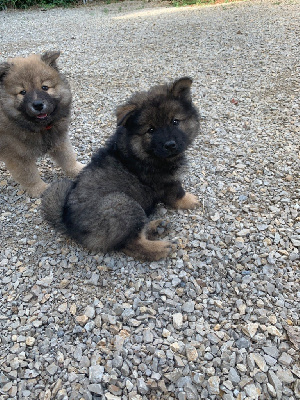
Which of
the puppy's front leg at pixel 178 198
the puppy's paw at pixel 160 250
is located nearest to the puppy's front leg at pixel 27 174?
the puppy's front leg at pixel 178 198

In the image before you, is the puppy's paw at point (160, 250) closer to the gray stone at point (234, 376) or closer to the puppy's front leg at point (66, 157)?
the gray stone at point (234, 376)

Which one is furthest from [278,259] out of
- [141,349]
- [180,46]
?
[180,46]

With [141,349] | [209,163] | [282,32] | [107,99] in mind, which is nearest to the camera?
[141,349]

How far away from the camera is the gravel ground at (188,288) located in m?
2.35

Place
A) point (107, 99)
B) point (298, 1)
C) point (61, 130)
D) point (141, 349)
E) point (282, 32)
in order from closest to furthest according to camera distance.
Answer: point (141, 349) → point (61, 130) → point (107, 99) → point (282, 32) → point (298, 1)

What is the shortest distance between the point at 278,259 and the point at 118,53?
24.5ft

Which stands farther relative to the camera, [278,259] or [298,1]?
[298,1]

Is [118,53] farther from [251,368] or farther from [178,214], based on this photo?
[251,368]

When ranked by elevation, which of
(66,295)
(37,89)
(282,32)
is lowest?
(66,295)

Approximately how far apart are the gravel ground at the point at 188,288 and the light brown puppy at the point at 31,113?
1.60 feet

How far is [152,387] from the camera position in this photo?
229cm

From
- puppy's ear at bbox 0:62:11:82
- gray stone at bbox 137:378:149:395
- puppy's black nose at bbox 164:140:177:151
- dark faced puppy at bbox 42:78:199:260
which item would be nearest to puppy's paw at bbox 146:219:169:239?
Result: dark faced puppy at bbox 42:78:199:260

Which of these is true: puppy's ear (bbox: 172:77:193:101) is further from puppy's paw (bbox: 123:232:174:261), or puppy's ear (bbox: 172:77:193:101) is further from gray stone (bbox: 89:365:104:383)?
gray stone (bbox: 89:365:104:383)

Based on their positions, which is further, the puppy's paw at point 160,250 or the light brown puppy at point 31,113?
the light brown puppy at point 31,113
